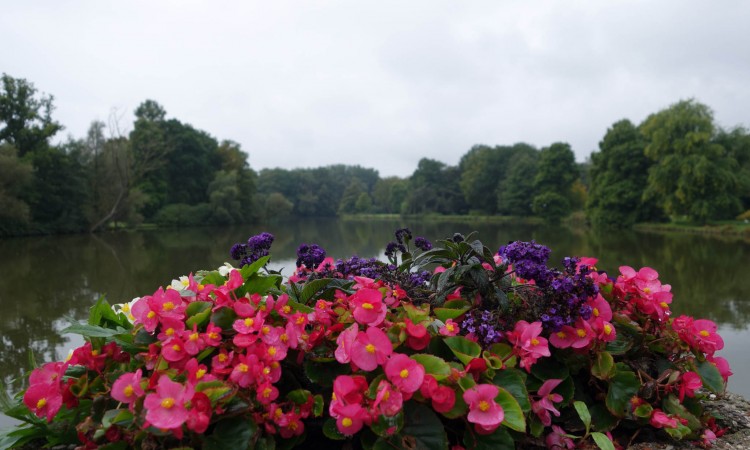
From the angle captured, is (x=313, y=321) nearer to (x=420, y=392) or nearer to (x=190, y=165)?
(x=420, y=392)

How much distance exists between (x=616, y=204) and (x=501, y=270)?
4216 cm

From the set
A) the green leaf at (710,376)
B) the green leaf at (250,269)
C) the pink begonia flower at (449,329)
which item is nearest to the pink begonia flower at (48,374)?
the green leaf at (250,269)

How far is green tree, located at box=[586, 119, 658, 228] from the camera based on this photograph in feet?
127

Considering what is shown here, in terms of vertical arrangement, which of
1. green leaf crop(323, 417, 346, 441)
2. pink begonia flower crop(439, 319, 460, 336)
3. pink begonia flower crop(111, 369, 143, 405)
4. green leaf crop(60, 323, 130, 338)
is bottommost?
green leaf crop(323, 417, 346, 441)

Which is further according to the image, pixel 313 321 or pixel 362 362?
pixel 313 321

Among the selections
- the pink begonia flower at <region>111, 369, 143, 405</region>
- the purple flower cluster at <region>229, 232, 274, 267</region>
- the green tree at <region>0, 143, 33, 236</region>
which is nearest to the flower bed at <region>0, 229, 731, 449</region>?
the pink begonia flower at <region>111, 369, 143, 405</region>

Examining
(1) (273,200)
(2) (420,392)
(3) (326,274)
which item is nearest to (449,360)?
(2) (420,392)

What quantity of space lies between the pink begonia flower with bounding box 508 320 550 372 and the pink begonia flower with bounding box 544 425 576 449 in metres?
0.23

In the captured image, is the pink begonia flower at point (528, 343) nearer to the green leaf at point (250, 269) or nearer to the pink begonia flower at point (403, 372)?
the pink begonia flower at point (403, 372)

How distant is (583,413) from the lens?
1528 millimetres

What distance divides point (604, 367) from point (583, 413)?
18 cm

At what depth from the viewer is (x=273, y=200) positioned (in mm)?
60562

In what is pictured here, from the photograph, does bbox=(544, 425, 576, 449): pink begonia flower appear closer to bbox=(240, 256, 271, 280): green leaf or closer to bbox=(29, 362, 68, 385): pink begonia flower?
bbox=(240, 256, 271, 280): green leaf

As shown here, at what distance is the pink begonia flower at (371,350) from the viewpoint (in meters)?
1.31
